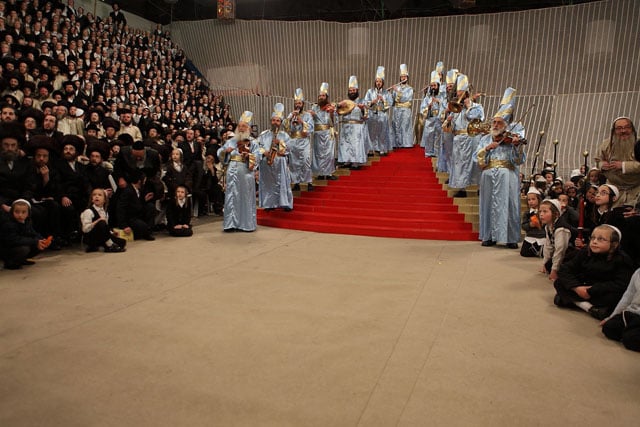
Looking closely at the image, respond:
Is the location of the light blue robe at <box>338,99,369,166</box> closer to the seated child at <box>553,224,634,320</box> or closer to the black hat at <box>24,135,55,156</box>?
the black hat at <box>24,135,55,156</box>

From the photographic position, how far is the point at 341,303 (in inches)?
161

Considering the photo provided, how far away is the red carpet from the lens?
Answer: 7.50 metres

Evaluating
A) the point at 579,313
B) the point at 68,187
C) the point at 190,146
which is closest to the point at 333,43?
the point at 190,146

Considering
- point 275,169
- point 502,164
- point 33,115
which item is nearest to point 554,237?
point 502,164

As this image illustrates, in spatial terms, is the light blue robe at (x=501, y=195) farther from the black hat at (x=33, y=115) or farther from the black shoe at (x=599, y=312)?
the black hat at (x=33, y=115)

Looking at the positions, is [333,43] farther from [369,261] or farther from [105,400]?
[105,400]

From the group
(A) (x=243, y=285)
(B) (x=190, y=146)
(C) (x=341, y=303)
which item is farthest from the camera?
(B) (x=190, y=146)

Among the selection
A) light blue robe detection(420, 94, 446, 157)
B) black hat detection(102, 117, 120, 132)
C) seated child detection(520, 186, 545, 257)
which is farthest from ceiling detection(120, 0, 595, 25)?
black hat detection(102, 117, 120, 132)

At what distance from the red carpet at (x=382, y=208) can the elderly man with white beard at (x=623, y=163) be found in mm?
2443

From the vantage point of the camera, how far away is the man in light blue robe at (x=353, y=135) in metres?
9.84

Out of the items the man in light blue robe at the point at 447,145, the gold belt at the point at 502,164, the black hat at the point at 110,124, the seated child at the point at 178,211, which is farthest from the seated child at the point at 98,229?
the man in light blue robe at the point at 447,145

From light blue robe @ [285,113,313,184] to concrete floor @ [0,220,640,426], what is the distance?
13.5 ft

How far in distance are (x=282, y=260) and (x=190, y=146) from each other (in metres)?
4.86

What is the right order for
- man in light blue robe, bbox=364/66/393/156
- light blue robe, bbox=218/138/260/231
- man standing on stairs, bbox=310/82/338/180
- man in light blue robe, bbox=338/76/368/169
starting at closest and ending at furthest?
light blue robe, bbox=218/138/260/231, man standing on stairs, bbox=310/82/338/180, man in light blue robe, bbox=338/76/368/169, man in light blue robe, bbox=364/66/393/156
